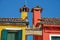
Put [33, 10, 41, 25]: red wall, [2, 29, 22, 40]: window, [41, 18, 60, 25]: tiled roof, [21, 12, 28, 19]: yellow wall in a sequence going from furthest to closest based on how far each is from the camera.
Result: 1. [33, 10, 41, 25]: red wall
2. [21, 12, 28, 19]: yellow wall
3. [41, 18, 60, 25]: tiled roof
4. [2, 29, 22, 40]: window

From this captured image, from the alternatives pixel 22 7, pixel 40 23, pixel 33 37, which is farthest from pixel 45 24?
pixel 22 7

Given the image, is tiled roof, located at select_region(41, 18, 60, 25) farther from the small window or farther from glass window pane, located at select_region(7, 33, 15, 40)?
glass window pane, located at select_region(7, 33, 15, 40)

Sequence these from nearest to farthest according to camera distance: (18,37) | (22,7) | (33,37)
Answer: (18,37)
(33,37)
(22,7)

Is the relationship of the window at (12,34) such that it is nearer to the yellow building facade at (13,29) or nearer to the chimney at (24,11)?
the yellow building facade at (13,29)

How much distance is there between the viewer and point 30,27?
70.6ft

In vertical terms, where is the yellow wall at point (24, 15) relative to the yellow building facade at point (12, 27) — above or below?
above

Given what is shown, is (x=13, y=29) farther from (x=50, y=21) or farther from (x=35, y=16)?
(x=35, y=16)

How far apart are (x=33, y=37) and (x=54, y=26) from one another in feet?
7.40

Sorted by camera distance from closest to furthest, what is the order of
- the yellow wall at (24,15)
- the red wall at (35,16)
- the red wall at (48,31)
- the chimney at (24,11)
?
the red wall at (48,31), the yellow wall at (24,15), the chimney at (24,11), the red wall at (35,16)

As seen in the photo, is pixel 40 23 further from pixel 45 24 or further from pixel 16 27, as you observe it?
pixel 16 27

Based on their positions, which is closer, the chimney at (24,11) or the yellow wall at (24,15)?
the yellow wall at (24,15)

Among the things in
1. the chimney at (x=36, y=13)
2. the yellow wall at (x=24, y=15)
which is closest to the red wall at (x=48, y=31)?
the yellow wall at (x=24, y=15)

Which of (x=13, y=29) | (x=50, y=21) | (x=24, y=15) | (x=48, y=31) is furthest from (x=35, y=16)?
(x=13, y=29)

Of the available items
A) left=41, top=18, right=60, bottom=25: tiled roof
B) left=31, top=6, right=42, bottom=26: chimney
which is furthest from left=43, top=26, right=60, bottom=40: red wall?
left=31, top=6, right=42, bottom=26: chimney
